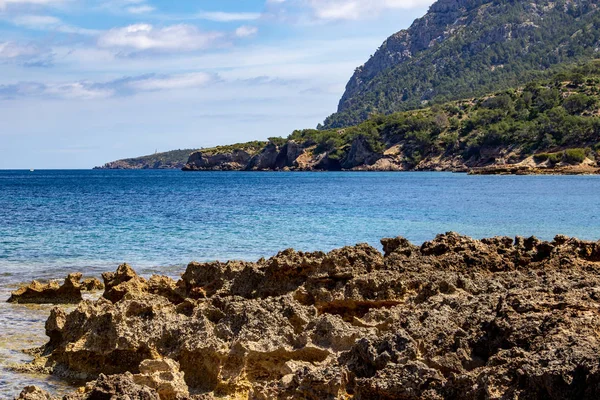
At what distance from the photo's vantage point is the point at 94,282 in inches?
576

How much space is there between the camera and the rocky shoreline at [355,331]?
5434 mm

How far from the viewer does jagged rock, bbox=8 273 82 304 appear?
43.2ft

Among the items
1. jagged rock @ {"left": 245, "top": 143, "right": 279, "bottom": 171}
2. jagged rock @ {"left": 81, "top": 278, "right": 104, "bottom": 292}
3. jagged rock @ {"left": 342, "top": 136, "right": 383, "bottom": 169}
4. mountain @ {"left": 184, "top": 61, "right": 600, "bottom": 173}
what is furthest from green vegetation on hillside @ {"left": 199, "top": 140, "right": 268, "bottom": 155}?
jagged rock @ {"left": 81, "top": 278, "right": 104, "bottom": 292}

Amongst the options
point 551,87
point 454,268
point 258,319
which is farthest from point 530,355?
point 551,87

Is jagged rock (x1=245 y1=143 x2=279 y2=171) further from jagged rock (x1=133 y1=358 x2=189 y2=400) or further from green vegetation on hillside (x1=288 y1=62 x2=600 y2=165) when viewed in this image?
jagged rock (x1=133 y1=358 x2=189 y2=400)

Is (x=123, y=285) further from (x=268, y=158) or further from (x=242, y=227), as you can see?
(x=268, y=158)

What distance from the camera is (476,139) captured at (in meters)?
111

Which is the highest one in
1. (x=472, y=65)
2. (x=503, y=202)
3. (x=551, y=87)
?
(x=472, y=65)

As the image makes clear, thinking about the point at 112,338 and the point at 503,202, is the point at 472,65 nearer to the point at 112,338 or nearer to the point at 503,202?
the point at 503,202

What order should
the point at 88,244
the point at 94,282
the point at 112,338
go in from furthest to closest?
the point at 88,244
the point at 94,282
the point at 112,338

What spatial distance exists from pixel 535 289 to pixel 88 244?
1846cm

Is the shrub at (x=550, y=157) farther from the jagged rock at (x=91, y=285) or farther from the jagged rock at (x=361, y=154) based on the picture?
the jagged rock at (x=91, y=285)

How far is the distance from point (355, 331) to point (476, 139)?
351 ft

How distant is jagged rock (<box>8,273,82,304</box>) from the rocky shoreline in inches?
86.5
